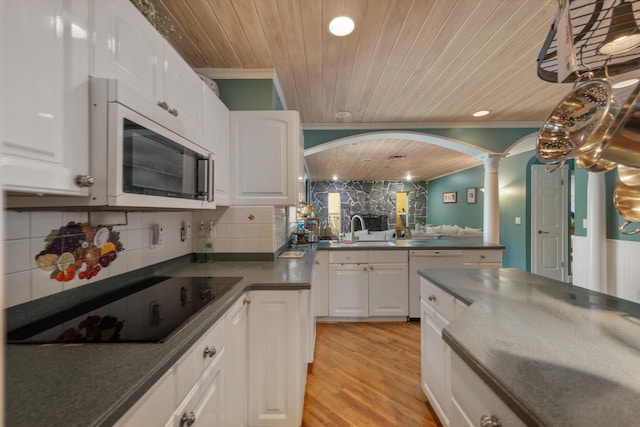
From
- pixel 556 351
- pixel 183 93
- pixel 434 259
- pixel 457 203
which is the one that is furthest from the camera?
pixel 457 203

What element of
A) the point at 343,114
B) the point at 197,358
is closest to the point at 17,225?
the point at 197,358

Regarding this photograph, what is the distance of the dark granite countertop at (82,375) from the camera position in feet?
1.64

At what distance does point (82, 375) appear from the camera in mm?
619

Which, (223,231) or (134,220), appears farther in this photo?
(223,231)

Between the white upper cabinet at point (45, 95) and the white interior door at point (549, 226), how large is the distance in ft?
18.7

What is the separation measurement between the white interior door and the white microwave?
17.8 ft

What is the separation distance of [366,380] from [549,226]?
176 inches

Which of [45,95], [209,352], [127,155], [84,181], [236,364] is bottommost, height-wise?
[236,364]

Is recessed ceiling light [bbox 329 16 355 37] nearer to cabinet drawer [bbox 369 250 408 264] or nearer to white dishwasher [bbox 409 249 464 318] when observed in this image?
cabinet drawer [bbox 369 250 408 264]

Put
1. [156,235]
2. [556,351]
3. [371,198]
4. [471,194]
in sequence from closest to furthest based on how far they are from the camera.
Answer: [556,351], [156,235], [471,194], [371,198]

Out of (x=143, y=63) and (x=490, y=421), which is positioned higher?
(x=143, y=63)

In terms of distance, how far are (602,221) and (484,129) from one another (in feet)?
5.28

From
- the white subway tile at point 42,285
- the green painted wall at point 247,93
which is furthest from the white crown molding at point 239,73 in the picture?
the white subway tile at point 42,285

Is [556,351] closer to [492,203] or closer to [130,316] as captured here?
[130,316]
